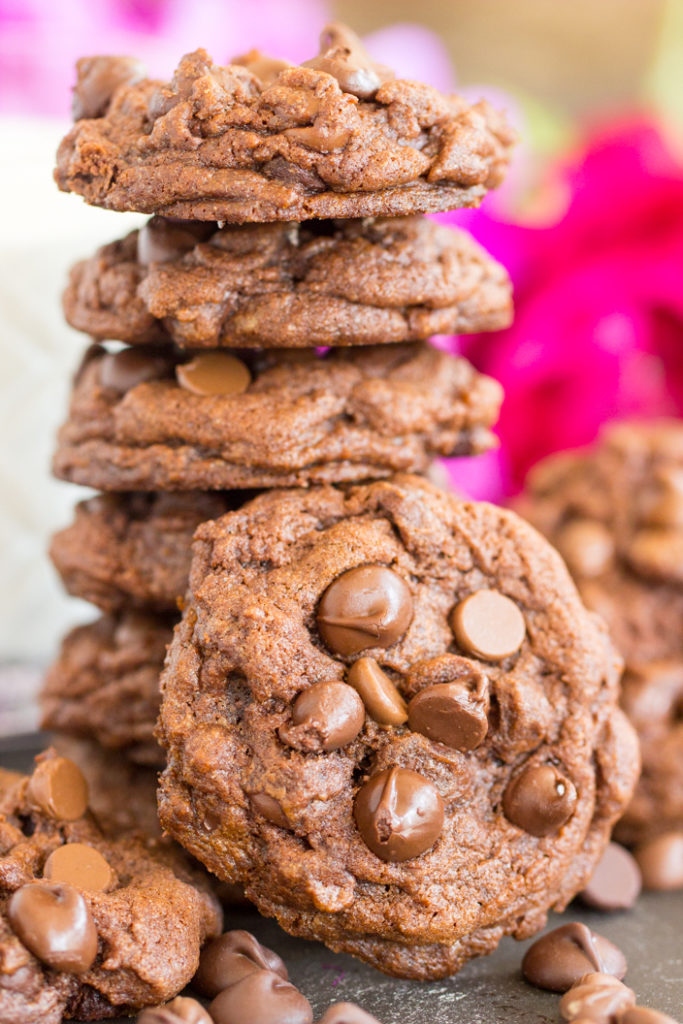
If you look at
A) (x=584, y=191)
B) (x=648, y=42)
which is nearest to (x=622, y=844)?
(x=584, y=191)

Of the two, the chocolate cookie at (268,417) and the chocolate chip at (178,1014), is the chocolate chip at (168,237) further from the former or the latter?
the chocolate chip at (178,1014)

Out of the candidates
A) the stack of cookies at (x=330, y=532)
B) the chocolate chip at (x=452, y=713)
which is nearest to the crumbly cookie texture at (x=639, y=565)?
the stack of cookies at (x=330, y=532)

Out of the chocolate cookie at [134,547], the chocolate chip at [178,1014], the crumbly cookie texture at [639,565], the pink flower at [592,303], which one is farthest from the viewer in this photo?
the pink flower at [592,303]

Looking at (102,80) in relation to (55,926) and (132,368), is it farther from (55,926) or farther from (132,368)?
(55,926)

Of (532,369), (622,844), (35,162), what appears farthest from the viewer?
(532,369)

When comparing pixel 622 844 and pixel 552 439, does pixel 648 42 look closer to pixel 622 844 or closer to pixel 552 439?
pixel 552 439

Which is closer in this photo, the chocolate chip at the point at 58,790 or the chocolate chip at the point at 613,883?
the chocolate chip at the point at 58,790

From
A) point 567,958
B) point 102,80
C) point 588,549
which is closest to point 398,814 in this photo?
point 567,958
